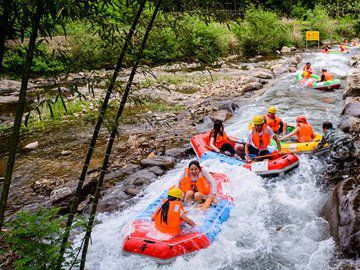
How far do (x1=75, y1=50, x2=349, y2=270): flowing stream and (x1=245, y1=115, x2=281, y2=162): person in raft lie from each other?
0.77 metres

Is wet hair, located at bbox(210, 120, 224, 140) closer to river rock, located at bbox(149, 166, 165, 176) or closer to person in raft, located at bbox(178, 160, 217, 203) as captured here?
river rock, located at bbox(149, 166, 165, 176)

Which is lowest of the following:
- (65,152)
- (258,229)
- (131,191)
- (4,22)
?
(258,229)

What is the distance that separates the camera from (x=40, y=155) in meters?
8.30

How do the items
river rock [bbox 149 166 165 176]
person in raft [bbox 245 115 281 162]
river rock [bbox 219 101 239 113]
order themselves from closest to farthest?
person in raft [bbox 245 115 281 162] < river rock [bbox 149 166 165 176] < river rock [bbox 219 101 239 113]

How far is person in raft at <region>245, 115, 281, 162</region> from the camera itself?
711cm

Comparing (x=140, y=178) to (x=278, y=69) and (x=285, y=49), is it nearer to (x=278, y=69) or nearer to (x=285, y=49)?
(x=278, y=69)

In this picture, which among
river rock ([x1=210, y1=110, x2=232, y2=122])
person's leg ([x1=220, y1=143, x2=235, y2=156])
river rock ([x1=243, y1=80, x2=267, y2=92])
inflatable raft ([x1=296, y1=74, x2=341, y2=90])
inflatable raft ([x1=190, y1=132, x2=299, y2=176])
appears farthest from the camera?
river rock ([x1=243, y1=80, x2=267, y2=92])

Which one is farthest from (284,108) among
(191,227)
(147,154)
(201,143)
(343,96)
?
(191,227)

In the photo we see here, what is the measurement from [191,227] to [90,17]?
3395 millimetres

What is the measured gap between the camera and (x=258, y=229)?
5301 millimetres

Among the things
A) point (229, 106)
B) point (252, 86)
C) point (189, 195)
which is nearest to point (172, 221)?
point (189, 195)

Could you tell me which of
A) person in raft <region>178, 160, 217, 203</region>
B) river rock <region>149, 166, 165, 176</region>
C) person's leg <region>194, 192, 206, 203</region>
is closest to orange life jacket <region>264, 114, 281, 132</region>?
river rock <region>149, 166, 165, 176</region>

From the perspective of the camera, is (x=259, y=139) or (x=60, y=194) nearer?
(x=60, y=194)

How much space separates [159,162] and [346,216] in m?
4.11
